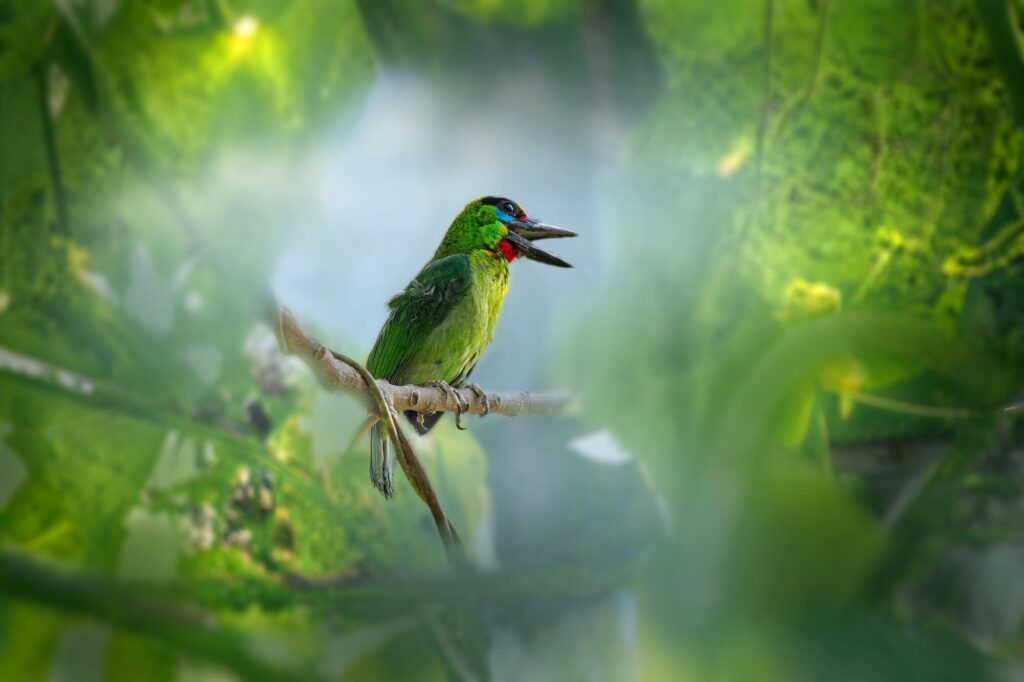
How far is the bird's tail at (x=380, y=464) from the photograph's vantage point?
1.67m

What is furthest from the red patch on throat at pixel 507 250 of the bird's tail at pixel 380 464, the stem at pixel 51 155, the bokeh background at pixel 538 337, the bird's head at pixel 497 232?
the stem at pixel 51 155

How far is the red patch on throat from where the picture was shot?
5.78ft

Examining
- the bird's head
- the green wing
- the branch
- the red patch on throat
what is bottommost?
the branch

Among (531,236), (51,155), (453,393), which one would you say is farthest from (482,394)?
(51,155)

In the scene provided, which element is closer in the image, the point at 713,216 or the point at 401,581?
the point at 401,581

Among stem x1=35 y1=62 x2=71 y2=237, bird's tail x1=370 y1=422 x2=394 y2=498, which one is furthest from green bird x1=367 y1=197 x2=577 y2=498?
stem x1=35 y1=62 x2=71 y2=237

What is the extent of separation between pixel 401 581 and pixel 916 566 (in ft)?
3.82

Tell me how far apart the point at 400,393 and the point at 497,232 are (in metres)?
0.46

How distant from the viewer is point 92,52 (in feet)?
6.13

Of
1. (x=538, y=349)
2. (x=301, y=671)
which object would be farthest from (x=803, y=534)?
(x=301, y=671)

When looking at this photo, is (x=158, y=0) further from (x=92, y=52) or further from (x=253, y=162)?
(x=253, y=162)

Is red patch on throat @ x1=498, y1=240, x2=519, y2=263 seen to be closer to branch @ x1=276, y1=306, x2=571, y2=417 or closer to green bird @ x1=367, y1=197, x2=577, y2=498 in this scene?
green bird @ x1=367, y1=197, x2=577, y2=498

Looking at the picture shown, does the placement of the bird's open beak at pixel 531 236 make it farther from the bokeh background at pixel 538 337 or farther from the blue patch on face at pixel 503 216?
the bokeh background at pixel 538 337

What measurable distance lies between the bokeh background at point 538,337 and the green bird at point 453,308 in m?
0.15
